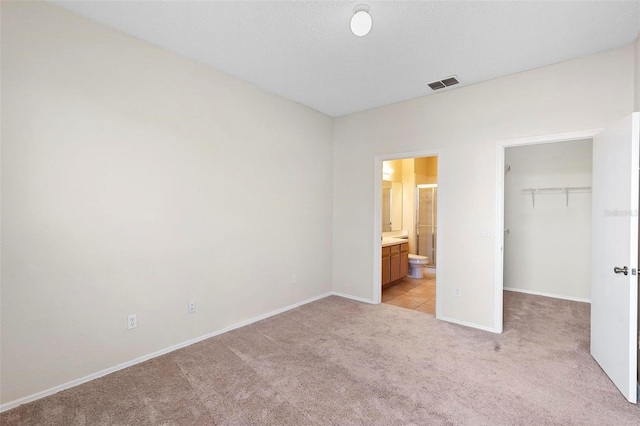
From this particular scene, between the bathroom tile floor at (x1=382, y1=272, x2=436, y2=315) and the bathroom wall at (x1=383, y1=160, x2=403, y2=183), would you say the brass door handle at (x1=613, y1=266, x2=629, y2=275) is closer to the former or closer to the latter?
the bathroom tile floor at (x1=382, y1=272, x2=436, y2=315)

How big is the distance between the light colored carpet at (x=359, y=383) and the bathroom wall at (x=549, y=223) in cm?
141


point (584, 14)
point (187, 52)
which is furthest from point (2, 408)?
point (584, 14)

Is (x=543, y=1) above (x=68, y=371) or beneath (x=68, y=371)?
above

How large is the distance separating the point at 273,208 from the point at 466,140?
244 cm

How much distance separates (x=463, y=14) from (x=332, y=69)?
4.18ft

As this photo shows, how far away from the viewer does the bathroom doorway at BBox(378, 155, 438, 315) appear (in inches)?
202

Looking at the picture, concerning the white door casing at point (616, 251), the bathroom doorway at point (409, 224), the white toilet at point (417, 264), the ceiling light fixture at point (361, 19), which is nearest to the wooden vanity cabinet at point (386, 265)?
the bathroom doorway at point (409, 224)

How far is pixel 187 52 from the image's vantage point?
109 inches

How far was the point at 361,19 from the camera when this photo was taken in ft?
6.81

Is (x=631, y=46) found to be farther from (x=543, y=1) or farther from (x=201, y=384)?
(x=201, y=384)

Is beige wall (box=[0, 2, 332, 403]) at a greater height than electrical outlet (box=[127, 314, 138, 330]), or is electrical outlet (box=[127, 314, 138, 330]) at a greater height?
beige wall (box=[0, 2, 332, 403])

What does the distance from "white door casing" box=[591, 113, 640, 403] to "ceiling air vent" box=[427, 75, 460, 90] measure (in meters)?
1.39

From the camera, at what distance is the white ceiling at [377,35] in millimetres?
2121

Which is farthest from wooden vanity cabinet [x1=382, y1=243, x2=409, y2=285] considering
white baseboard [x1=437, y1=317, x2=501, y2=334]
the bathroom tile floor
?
white baseboard [x1=437, y1=317, x2=501, y2=334]
